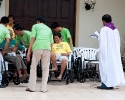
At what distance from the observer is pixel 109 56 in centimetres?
907

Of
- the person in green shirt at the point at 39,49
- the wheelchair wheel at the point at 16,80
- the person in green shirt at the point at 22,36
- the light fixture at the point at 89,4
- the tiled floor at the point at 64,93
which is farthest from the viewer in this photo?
the light fixture at the point at 89,4

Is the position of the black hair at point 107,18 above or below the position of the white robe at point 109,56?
above

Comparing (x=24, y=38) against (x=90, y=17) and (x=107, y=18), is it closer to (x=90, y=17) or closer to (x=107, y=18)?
(x=107, y=18)

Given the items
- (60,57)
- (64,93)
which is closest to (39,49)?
(64,93)

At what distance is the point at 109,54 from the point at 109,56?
0.05m

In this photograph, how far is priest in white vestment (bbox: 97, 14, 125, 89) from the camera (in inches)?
354

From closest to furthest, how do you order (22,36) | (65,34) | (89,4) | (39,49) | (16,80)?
1. (39,49)
2. (16,80)
3. (22,36)
4. (65,34)
5. (89,4)

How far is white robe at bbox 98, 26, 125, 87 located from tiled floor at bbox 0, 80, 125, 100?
28 cm

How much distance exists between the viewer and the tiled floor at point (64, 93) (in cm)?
775

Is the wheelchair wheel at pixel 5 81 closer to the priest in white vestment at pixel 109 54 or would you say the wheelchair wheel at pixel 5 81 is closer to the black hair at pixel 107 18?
the priest in white vestment at pixel 109 54

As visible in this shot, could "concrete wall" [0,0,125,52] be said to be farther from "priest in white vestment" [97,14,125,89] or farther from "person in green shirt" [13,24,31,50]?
"priest in white vestment" [97,14,125,89]

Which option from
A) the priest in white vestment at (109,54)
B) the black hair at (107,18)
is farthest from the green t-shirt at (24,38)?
the black hair at (107,18)

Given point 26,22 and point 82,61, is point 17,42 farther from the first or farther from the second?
point 26,22

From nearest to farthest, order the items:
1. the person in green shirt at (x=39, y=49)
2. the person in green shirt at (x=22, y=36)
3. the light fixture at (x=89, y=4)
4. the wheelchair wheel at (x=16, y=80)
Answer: the person in green shirt at (x=39, y=49), the wheelchair wheel at (x=16, y=80), the person in green shirt at (x=22, y=36), the light fixture at (x=89, y=4)
